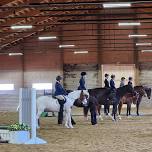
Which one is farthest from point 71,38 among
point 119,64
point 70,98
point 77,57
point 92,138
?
point 92,138

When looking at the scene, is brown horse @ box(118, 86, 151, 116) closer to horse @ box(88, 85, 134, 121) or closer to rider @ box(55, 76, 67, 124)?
horse @ box(88, 85, 134, 121)

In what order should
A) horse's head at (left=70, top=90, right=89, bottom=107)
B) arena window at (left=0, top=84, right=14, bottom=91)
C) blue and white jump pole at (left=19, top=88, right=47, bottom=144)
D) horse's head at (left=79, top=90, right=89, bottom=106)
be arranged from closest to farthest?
blue and white jump pole at (left=19, top=88, right=47, bottom=144) → horse's head at (left=70, top=90, right=89, bottom=107) → horse's head at (left=79, top=90, right=89, bottom=106) → arena window at (left=0, top=84, right=14, bottom=91)

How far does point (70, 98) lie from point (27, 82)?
19.6 metres

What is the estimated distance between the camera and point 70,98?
17328mm

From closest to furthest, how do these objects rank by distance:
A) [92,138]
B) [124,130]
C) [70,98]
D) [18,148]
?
[18,148]
[92,138]
[124,130]
[70,98]

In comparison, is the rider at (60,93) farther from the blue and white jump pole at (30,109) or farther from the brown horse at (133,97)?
the brown horse at (133,97)

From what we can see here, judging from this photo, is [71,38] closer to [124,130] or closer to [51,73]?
[51,73]

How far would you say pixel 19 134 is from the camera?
41.5 feet

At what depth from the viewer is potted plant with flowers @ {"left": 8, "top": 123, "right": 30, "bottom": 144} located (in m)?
12.6

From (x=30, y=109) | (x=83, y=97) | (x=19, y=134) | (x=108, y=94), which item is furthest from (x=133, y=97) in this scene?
(x=30, y=109)

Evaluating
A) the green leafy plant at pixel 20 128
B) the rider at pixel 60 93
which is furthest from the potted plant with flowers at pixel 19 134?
the rider at pixel 60 93

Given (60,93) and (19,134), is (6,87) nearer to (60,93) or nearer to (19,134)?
(60,93)

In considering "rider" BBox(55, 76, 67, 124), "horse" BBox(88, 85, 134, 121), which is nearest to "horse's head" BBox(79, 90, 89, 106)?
"rider" BBox(55, 76, 67, 124)

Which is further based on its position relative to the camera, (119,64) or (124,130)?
(119,64)
